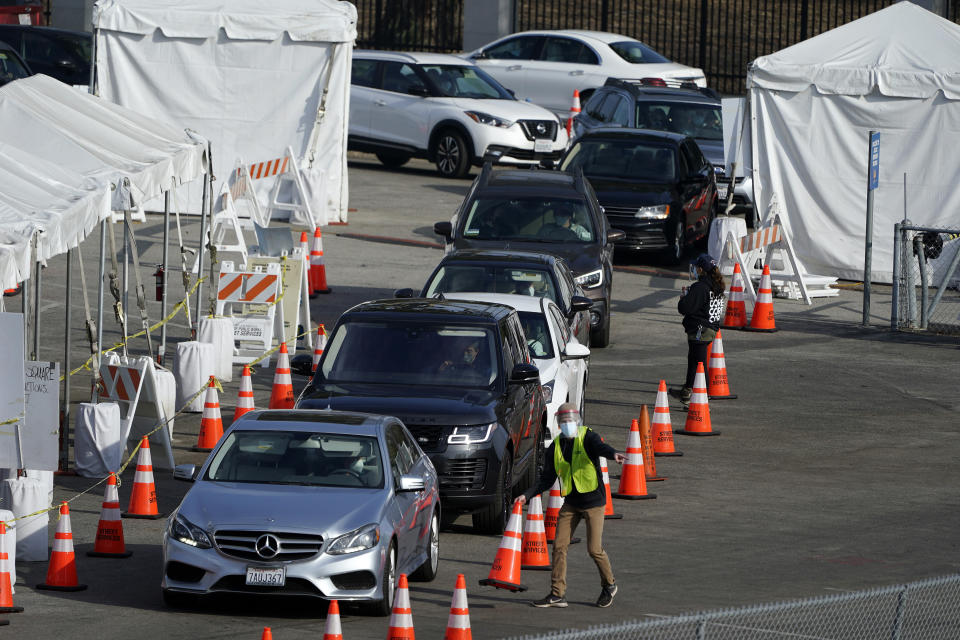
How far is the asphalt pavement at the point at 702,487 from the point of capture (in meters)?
10.5

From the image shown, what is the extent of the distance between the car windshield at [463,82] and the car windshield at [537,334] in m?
16.0

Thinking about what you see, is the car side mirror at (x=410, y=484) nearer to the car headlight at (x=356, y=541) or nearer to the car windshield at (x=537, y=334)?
the car headlight at (x=356, y=541)

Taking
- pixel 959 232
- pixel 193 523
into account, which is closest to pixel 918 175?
pixel 959 232

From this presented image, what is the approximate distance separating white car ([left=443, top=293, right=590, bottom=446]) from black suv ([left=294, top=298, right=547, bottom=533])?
2.10 feet

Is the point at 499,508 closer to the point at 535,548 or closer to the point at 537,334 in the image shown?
the point at 535,548

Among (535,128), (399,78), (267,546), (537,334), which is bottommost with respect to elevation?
(267,546)

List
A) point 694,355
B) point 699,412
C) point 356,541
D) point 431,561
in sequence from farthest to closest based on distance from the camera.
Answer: point 694,355 → point 699,412 → point 431,561 → point 356,541

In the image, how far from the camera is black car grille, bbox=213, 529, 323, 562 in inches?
396

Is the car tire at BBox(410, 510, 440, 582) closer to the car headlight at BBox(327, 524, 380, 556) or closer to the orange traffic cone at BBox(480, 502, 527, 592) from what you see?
the orange traffic cone at BBox(480, 502, 527, 592)

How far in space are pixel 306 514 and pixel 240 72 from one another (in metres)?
17.3

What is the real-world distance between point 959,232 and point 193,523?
14.0 m

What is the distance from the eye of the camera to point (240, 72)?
87.3ft

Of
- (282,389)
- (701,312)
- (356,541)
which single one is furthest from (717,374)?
(356,541)

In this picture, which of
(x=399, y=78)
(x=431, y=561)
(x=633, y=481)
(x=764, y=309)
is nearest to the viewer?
(x=431, y=561)
